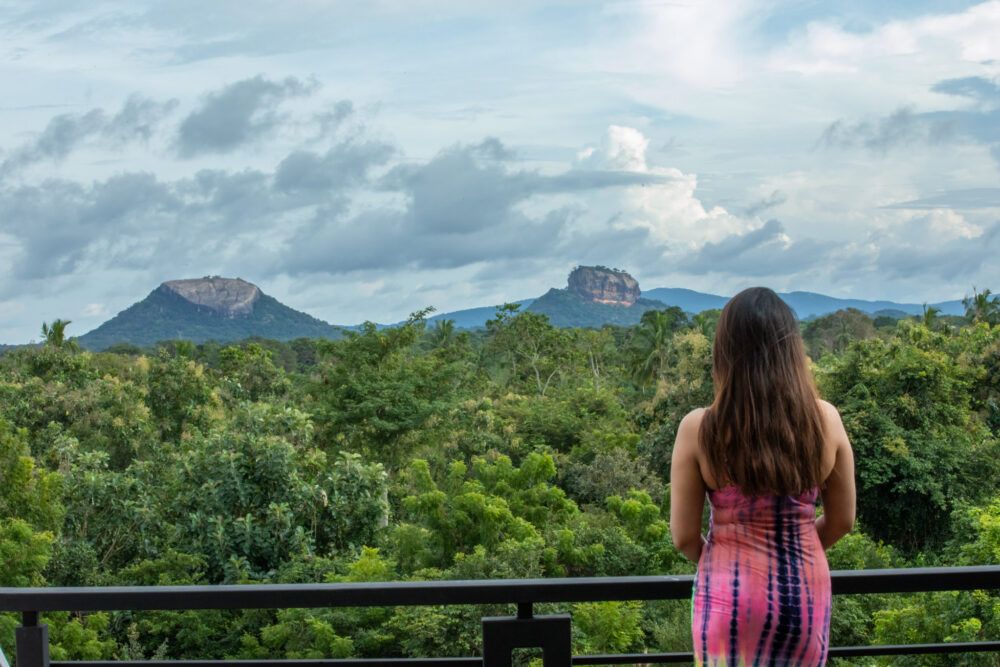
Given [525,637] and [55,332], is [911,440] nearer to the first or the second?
[525,637]

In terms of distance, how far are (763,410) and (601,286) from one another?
87.6m

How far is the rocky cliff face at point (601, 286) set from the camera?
86.8m

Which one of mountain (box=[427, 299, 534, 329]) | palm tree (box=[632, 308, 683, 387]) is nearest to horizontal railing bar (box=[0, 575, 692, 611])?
mountain (box=[427, 299, 534, 329])

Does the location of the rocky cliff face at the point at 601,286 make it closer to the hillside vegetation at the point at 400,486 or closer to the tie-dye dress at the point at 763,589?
the hillside vegetation at the point at 400,486

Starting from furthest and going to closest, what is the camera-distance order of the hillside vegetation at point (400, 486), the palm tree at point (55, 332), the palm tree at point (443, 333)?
1. the palm tree at point (443, 333)
2. the palm tree at point (55, 332)
3. the hillside vegetation at point (400, 486)

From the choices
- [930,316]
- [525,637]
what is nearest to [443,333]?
[930,316]

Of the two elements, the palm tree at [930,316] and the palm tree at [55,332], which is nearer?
the palm tree at [55,332]

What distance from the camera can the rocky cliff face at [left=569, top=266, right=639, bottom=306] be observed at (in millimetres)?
86812

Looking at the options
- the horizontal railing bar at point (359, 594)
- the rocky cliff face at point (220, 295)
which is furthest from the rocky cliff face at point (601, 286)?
the horizontal railing bar at point (359, 594)

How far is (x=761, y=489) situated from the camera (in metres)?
1.18

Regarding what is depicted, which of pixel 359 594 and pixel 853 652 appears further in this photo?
pixel 853 652

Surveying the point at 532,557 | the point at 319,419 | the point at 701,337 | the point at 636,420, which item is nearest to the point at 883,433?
the point at 701,337

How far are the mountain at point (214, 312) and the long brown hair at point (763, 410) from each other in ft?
227

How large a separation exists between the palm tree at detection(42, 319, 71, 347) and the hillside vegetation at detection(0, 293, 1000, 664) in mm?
54
